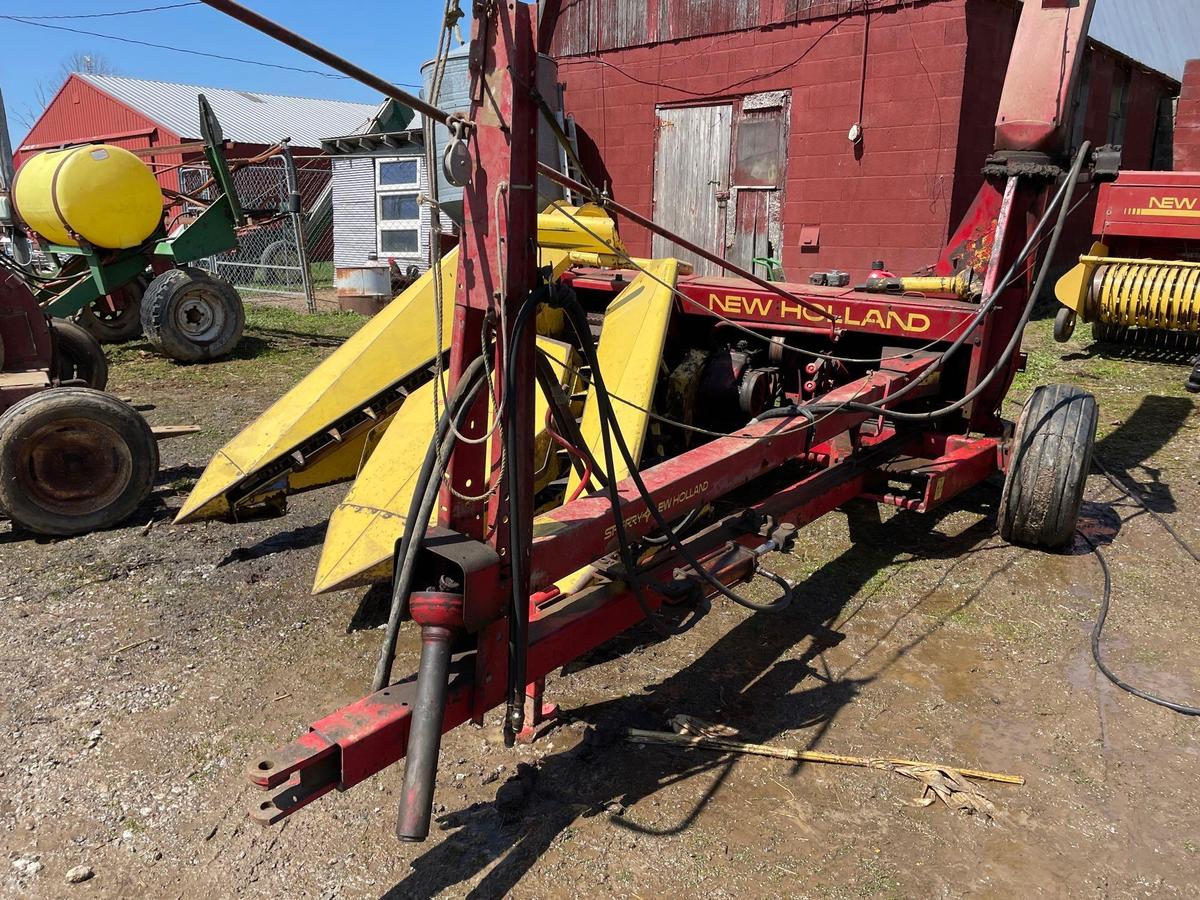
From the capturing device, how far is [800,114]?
1099 centimetres

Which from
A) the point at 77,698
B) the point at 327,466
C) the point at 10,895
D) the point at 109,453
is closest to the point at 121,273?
the point at 109,453

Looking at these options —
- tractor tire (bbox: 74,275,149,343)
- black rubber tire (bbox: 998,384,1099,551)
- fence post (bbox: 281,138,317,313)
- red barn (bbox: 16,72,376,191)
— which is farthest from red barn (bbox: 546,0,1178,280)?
red barn (bbox: 16,72,376,191)

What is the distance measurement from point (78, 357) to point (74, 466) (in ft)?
8.50

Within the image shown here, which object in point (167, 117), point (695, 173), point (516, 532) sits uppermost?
point (167, 117)

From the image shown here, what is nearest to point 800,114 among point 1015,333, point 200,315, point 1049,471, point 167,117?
point 1015,333

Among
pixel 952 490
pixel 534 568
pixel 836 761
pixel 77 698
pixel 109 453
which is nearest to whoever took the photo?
pixel 534 568

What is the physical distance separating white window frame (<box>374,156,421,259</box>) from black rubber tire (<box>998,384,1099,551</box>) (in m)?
13.8

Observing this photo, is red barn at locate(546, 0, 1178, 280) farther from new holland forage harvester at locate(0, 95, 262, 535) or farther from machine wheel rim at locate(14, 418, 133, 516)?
machine wheel rim at locate(14, 418, 133, 516)

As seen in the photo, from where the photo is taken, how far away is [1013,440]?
185 inches

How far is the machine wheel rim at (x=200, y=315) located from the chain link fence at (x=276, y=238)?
637cm

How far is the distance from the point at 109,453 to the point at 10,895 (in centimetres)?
291

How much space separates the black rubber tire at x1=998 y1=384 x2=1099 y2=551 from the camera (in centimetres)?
446

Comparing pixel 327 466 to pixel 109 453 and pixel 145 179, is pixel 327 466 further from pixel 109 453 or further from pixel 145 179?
pixel 145 179

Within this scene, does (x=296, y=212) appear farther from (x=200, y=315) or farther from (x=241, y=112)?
(x=241, y=112)
